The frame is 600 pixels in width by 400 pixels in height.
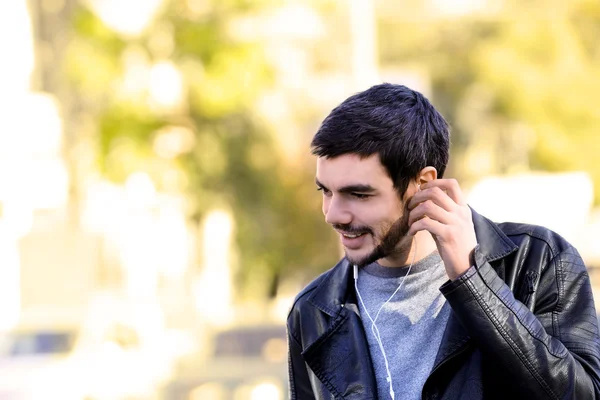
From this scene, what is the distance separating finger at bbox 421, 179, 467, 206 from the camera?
2709 millimetres

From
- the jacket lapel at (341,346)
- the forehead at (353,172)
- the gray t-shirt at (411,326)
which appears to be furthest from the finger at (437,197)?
the jacket lapel at (341,346)

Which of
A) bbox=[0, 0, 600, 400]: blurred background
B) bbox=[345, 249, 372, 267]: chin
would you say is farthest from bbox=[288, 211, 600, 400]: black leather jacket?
bbox=[0, 0, 600, 400]: blurred background

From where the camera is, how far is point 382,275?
2990mm

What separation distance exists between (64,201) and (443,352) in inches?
1037

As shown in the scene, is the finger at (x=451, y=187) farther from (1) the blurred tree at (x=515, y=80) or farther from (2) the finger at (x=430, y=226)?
(1) the blurred tree at (x=515, y=80)

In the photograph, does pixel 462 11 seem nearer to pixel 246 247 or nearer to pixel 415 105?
pixel 246 247

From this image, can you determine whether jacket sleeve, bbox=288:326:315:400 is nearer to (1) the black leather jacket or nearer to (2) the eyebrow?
(1) the black leather jacket

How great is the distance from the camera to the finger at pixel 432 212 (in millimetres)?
2654

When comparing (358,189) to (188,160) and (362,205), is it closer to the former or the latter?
(362,205)

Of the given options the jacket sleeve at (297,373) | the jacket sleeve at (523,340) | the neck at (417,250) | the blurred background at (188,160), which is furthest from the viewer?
the blurred background at (188,160)

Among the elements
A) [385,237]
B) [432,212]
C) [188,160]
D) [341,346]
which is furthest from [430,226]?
[188,160]

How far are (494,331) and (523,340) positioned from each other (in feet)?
0.20

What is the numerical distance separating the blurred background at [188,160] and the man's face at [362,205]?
32.7 ft

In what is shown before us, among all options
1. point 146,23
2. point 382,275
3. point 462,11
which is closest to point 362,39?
point 146,23
